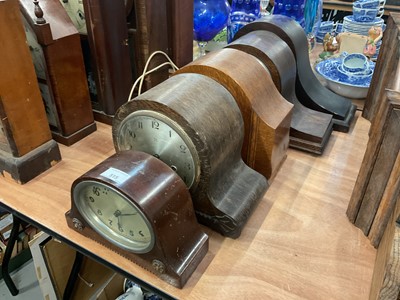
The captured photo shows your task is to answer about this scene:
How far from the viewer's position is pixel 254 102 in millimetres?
635

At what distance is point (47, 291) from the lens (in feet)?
3.03

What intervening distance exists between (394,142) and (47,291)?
0.87m

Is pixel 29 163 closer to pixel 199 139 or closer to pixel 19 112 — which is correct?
pixel 19 112

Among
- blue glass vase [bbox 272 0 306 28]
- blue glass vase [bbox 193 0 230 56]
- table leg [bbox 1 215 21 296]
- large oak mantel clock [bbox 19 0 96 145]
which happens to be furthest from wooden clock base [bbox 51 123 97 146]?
blue glass vase [bbox 272 0 306 28]

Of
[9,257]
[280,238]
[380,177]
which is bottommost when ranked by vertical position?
[9,257]

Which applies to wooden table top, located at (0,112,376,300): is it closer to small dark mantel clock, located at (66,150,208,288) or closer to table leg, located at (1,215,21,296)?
small dark mantel clock, located at (66,150,208,288)

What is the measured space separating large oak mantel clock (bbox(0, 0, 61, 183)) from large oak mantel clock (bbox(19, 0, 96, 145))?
7cm

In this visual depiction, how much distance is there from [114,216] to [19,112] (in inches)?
11.5

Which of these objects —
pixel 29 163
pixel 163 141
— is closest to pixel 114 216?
pixel 163 141

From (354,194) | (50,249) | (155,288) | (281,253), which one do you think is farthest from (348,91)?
(50,249)

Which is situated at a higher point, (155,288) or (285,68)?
(285,68)

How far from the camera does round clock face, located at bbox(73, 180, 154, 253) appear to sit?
0.50 metres

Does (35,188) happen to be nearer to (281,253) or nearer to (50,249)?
(50,249)

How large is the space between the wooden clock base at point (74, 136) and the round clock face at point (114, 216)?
30 centimetres
